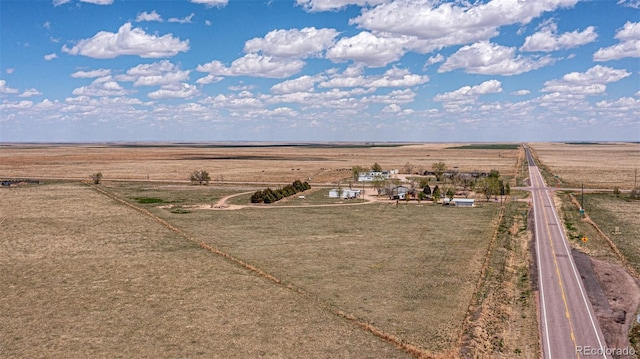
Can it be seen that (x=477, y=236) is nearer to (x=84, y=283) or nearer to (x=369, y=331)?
(x=369, y=331)

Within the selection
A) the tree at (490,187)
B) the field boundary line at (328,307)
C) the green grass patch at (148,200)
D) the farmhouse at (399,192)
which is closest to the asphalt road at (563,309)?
the field boundary line at (328,307)

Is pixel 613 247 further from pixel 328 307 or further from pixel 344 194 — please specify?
pixel 344 194

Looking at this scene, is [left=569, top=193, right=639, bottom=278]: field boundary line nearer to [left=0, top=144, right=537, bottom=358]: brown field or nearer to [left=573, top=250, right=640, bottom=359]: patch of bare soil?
[left=573, top=250, right=640, bottom=359]: patch of bare soil

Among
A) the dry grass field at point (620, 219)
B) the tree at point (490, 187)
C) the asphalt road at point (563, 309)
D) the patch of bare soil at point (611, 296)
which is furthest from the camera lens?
the tree at point (490, 187)

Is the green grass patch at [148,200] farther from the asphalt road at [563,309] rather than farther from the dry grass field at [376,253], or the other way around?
the asphalt road at [563,309]

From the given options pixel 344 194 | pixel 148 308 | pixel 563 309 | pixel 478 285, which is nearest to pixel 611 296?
pixel 563 309

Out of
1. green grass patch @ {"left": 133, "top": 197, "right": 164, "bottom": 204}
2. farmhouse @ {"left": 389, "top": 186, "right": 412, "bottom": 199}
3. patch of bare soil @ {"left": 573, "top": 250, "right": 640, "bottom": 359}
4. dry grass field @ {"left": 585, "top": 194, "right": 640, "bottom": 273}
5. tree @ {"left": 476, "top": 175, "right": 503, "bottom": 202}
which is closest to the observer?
patch of bare soil @ {"left": 573, "top": 250, "right": 640, "bottom": 359}

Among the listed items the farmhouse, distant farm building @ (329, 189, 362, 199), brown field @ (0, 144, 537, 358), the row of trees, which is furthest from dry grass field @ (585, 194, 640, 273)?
the row of trees
